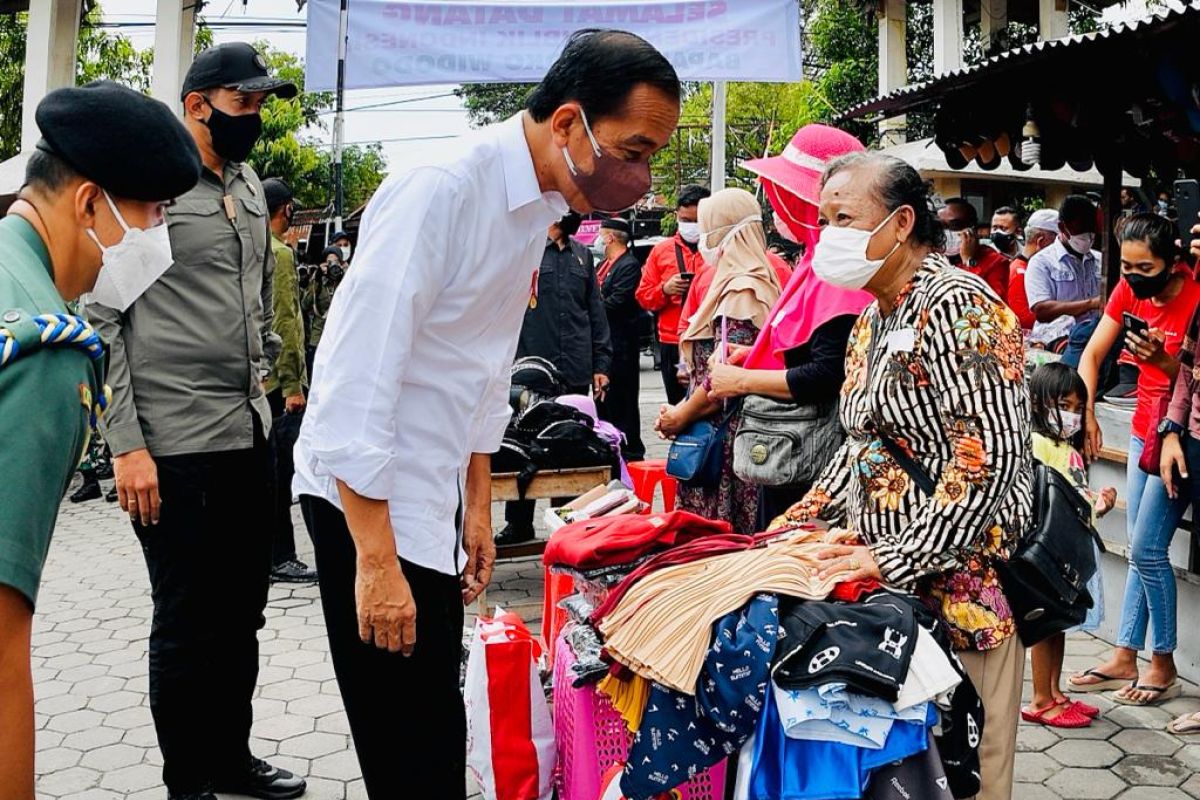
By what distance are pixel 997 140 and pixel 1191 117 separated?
208 cm

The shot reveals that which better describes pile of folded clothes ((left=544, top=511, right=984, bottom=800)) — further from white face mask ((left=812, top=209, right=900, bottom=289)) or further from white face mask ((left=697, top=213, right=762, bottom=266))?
white face mask ((left=697, top=213, right=762, bottom=266))

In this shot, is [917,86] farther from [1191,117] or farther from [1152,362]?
[1152,362]

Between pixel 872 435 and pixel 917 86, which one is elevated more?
pixel 917 86

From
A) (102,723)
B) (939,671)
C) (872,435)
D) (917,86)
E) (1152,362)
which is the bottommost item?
(102,723)

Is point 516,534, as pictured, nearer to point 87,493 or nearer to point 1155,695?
point 1155,695

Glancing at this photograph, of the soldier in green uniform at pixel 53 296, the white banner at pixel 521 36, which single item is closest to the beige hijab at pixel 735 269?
the soldier in green uniform at pixel 53 296

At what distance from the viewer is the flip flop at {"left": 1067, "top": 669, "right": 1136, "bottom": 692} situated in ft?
14.1

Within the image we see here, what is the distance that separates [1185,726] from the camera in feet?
12.8

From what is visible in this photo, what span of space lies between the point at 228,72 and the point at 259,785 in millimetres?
2222

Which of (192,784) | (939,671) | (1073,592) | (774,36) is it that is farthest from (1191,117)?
(192,784)

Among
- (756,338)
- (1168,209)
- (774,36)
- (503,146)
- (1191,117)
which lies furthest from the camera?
(1168,209)

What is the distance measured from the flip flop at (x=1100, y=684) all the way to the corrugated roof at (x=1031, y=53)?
10.5 feet

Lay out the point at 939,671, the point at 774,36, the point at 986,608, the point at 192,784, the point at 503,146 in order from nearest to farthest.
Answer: the point at 503,146 < the point at 939,671 < the point at 986,608 < the point at 192,784 < the point at 774,36

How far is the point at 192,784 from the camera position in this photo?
10.4ft
